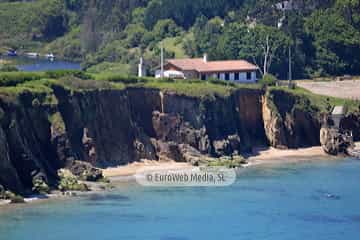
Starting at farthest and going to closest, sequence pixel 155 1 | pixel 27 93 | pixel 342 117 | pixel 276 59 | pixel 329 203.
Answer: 1. pixel 155 1
2. pixel 276 59
3. pixel 342 117
4. pixel 27 93
5. pixel 329 203

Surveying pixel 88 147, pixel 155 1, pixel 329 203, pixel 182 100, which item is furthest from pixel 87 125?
pixel 155 1

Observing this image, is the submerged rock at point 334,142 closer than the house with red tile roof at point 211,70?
Yes

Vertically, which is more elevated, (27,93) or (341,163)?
(27,93)

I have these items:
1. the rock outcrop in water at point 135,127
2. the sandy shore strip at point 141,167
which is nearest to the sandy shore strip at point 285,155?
the rock outcrop in water at point 135,127

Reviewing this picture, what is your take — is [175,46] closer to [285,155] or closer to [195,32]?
[195,32]

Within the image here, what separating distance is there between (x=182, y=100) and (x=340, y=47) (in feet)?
91.8

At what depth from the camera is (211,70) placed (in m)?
106

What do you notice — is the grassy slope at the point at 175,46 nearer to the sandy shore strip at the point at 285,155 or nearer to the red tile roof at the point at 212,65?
the red tile roof at the point at 212,65

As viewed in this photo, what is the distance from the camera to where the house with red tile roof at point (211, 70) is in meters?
105

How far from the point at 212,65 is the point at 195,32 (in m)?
23.7

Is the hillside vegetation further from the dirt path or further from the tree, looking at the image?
the dirt path

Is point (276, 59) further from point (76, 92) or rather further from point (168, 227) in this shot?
point (168, 227)

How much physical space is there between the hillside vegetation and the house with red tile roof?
2.74 m

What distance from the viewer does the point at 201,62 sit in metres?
108
